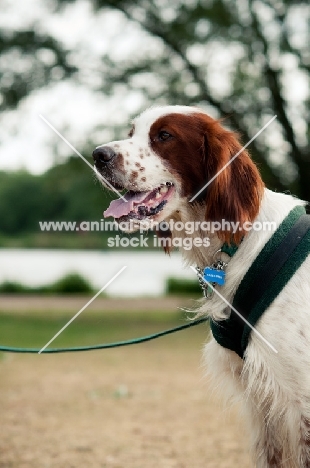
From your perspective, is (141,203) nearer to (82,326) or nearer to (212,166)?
(212,166)

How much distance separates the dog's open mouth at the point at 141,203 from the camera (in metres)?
3.49

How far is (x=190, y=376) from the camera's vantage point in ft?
31.0

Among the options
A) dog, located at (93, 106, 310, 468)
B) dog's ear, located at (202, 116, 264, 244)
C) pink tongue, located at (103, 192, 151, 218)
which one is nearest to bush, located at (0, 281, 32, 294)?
dog, located at (93, 106, 310, 468)

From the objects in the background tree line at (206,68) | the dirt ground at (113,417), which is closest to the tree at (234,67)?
the background tree line at (206,68)

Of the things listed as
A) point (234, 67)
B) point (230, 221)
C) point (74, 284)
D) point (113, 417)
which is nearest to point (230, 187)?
point (230, 221)

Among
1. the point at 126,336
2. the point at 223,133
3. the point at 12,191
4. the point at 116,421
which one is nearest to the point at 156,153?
the point at 223,133

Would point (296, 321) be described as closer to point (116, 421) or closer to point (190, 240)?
point (190, 240)

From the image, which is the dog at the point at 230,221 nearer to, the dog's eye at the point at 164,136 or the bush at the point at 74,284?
the dog's eye at the point at 164,136

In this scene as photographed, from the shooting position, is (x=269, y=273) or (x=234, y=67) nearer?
(x=269, y=273)

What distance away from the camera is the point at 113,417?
675cm

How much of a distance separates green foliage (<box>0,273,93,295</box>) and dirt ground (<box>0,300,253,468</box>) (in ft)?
42.4

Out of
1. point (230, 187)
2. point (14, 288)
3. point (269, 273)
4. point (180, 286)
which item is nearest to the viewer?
point (269, 273)

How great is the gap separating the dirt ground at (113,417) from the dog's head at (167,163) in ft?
4.27

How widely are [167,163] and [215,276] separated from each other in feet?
2.19
